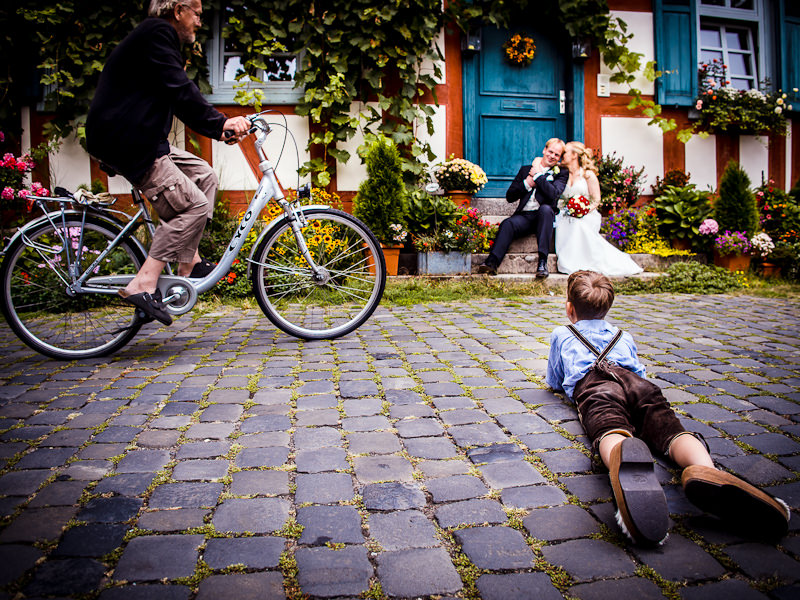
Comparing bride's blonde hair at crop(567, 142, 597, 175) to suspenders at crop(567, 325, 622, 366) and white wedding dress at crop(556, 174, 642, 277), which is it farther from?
suspenders at crop(567, 325, 622, 366)

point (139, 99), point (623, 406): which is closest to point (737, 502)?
point (623, 406)

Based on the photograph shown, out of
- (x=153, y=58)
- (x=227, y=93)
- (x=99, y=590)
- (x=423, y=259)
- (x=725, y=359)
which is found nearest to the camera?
(x=99, y=590)

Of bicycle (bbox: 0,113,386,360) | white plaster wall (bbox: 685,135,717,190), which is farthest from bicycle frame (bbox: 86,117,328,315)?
white plaster wall (bbox: 685,135,717,190)

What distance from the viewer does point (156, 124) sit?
124 inches

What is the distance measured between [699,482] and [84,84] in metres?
7.29

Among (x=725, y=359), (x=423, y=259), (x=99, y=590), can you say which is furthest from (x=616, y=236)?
(x=99, y=590)

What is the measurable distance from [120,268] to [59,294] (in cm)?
55

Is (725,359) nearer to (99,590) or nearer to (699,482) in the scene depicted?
(699,482)

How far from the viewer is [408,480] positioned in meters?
1.83

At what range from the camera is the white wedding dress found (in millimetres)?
6586

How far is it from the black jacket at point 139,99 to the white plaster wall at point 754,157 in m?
7.97

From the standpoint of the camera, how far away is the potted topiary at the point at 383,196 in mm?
6156

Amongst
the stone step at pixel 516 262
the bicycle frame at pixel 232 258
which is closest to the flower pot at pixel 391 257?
the stone step at pixel 516 262

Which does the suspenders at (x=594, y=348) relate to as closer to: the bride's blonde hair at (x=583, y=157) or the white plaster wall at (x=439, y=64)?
the bride's blonde hair at (x=583, y=157)
